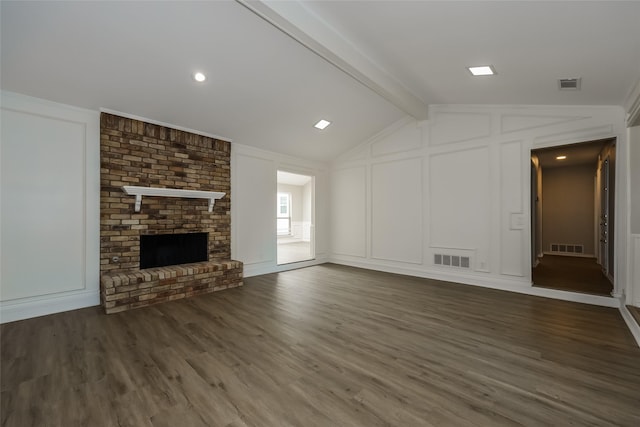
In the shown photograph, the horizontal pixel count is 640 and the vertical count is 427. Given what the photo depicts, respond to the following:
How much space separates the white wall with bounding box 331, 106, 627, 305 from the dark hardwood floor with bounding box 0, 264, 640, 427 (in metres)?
1.13

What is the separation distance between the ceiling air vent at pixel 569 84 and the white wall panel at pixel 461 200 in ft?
4.61

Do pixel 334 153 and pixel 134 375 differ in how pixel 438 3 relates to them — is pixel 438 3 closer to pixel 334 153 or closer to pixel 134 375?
pixel 134 375

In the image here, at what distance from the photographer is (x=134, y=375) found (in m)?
2.11

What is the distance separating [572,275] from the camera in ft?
16.9

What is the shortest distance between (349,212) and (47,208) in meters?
5.27

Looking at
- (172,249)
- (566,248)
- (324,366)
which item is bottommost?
(324,366)

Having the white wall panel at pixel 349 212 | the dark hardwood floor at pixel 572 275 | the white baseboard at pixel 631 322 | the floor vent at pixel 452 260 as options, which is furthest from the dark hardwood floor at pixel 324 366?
the white wall panel at pixel 349 212

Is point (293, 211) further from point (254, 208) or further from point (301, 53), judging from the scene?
point (301, 53)

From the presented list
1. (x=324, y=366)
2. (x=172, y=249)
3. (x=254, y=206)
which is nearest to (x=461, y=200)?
(x=254, y=206)

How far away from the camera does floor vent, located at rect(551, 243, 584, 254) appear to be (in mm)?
7650

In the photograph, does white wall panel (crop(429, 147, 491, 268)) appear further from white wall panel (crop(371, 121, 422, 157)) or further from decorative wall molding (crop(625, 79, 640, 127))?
decorative wall molding (crop(625, 79, 640, 127))

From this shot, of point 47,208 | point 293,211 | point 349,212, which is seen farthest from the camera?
point 293,211

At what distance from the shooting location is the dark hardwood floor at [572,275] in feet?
13.8

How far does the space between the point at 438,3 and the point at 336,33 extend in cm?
110
